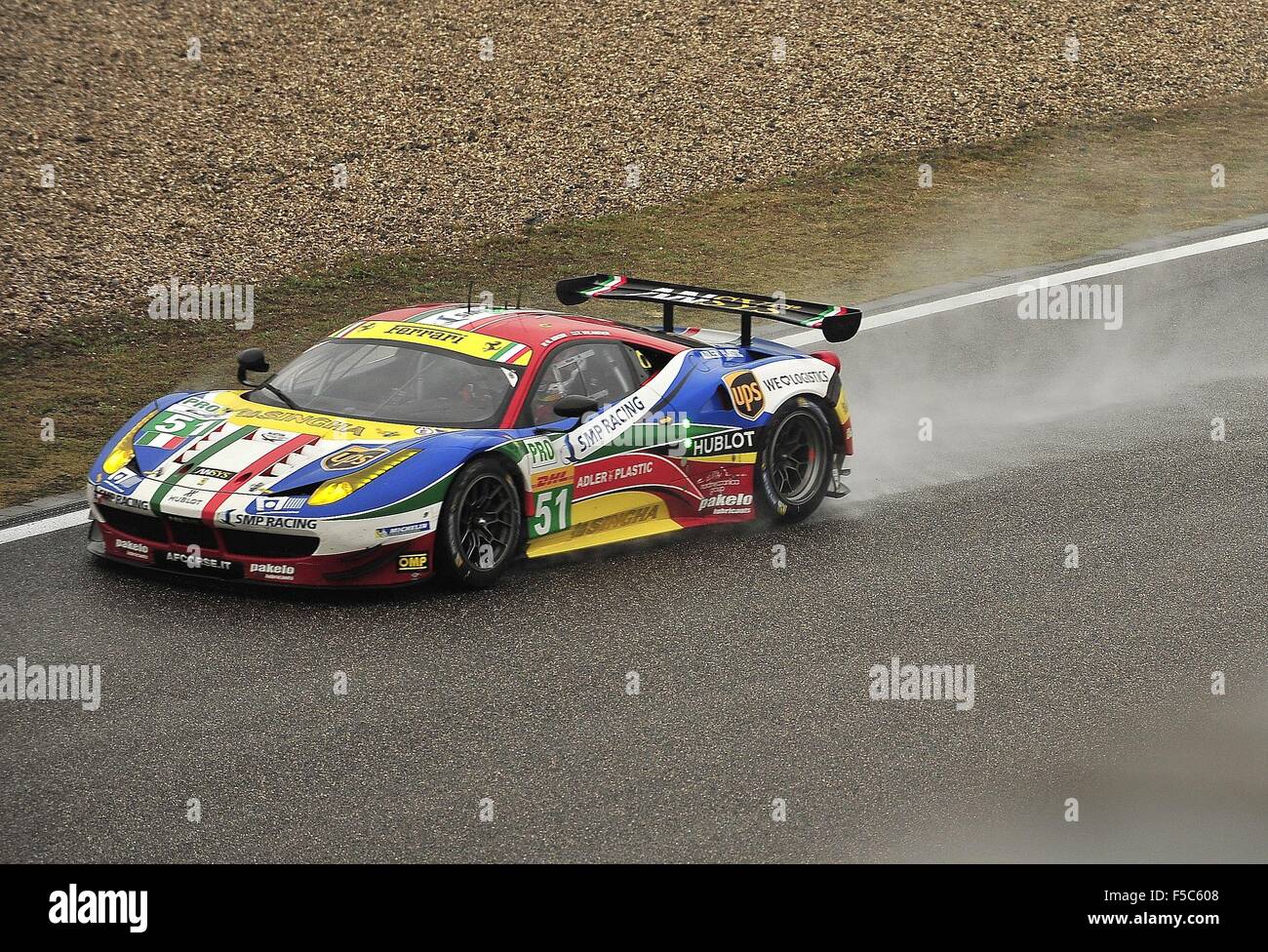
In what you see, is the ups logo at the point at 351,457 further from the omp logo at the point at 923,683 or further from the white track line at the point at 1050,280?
the white track line at the point at 1050,280

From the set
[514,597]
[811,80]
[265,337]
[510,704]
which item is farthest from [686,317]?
[510,704]

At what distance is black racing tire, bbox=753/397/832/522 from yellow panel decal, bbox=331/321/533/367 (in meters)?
1.68

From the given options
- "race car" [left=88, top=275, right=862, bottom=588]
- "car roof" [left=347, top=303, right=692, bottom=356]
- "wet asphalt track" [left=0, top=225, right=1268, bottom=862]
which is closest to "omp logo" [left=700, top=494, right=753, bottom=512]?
"race car" [left=88, top=275, right=862, bottom=588]

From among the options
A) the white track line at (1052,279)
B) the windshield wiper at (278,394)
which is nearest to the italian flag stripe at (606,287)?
the windshield wiper at (278,394)

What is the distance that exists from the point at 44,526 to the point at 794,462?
4358mm

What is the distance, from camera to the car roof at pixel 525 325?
9.73m

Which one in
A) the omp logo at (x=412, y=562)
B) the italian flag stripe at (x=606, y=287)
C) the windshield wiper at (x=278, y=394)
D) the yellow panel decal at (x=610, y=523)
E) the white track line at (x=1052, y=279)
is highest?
the white track line at (x=1052, y=279)

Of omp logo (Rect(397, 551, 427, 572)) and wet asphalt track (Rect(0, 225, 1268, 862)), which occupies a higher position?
omp logo (Rect(397, 551, 427, 572))

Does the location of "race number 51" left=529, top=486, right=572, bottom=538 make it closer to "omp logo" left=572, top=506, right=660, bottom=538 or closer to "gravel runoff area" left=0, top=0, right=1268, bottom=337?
"omp logo" left=572, top=506, right=660, bottom=538

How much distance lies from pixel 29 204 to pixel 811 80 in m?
8.88

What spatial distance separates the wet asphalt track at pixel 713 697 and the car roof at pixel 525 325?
124cm

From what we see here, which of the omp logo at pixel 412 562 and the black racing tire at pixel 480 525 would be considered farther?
the black racing tire at pixel 480 525

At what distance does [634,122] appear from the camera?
18844 millimetres

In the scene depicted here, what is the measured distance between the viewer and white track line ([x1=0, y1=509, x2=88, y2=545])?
9.63 metres
